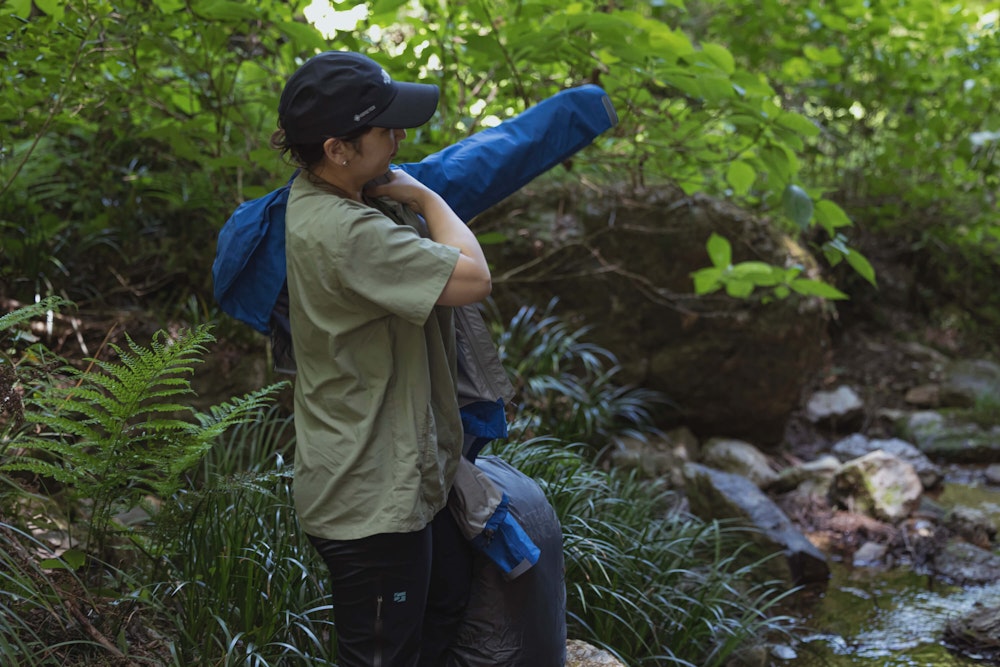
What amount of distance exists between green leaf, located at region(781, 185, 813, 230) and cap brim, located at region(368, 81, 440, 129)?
1.88 meters

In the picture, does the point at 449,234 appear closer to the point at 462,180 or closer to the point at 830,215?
the point at 462,180

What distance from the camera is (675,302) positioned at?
22.8 ft

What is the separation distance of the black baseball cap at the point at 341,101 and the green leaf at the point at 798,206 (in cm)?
192

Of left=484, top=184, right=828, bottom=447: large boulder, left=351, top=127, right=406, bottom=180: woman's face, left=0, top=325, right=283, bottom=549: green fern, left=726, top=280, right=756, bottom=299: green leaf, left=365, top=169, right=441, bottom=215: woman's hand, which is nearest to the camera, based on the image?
left=351, top=127, right=406, bottom=180: woman's face

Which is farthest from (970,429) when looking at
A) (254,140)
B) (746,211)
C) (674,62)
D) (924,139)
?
(254,140)

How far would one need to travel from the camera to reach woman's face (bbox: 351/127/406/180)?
1.97 metres

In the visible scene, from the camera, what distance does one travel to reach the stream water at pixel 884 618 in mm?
4332

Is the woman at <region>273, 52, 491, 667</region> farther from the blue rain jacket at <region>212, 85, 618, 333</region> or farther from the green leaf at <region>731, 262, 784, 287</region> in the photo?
the green leaf at <region>731, 262, 784, 287</region>

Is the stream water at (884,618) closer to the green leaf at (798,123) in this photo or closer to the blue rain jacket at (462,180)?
the green leaf at (798,123)

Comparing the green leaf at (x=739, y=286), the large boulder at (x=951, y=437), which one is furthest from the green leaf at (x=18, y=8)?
the large boulder at (x=951, y=437)

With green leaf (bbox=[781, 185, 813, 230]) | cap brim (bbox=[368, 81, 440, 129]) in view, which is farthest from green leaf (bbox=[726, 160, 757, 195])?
cap brim (bbox=[368, 81, 440, 129])

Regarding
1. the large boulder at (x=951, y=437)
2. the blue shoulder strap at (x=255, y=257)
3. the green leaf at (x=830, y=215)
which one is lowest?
the large boulder at (x=951, y=437)

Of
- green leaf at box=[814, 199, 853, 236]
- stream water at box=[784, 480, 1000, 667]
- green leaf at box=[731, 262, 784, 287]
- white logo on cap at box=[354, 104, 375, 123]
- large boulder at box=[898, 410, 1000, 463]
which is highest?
white logo on cap at box=[354, 104, 375, 123]

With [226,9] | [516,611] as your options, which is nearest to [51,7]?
[226,9]
